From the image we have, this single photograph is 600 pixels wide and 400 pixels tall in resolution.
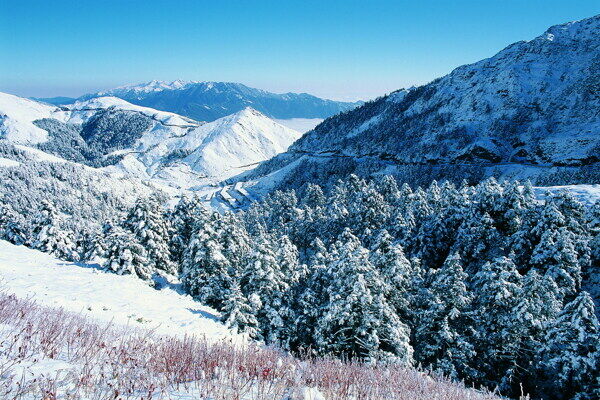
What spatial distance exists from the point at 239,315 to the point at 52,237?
122ft

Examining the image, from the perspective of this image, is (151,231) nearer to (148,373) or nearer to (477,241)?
(148,373)

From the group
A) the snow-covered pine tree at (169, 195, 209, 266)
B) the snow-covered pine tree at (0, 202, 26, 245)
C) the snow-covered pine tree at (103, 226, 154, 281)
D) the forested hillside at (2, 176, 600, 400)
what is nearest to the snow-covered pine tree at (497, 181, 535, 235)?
the forested hillside at (2, 176, 600, 400)

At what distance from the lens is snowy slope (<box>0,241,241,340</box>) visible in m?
14.7

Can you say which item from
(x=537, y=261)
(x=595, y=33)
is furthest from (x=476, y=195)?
(x=595, y=33)

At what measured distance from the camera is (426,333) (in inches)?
993

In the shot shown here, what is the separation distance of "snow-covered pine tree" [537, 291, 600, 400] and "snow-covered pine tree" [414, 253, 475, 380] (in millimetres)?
4728

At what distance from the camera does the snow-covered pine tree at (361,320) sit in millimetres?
22922

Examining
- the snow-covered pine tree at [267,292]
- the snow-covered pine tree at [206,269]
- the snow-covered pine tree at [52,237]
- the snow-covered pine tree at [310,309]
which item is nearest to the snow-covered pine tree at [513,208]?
the snow-covered pine tree at [310,309]

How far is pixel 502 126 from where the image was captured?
470ft

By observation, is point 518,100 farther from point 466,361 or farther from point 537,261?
point 466,361

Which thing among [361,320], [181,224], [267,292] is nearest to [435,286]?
[361,320]

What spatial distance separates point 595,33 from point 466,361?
226071 millimetres

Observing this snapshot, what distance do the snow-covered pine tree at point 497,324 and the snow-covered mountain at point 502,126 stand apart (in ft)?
284

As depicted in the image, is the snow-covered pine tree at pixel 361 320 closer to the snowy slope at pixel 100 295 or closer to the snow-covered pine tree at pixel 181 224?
the snowy slope at pixel 100 295
